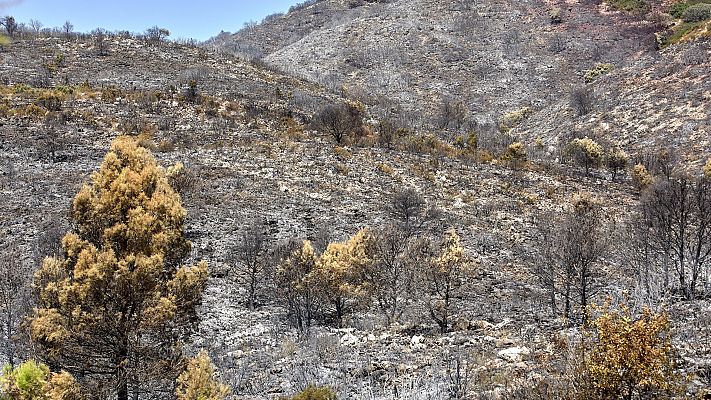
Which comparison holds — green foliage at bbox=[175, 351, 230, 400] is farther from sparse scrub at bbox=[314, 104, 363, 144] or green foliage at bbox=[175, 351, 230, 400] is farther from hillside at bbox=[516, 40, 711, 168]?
hillside at bbox=[516, 40, 711, 168]

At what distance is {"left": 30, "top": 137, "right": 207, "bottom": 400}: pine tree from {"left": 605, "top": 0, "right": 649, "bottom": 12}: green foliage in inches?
2947

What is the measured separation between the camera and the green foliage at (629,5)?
67.8 metres

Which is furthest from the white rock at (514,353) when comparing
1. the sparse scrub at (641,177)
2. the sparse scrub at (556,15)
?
the sparse scrub at (556,15)

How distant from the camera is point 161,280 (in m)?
7.95

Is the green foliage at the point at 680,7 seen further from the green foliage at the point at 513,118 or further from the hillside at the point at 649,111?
the green foliage at the point at 513,118

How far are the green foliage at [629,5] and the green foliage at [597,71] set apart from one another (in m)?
19.1

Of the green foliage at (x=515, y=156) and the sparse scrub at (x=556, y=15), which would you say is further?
the sparse scrub at (x=556, y=15)

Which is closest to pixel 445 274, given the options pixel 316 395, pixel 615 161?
pixel 316 395

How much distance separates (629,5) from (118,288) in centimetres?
7771

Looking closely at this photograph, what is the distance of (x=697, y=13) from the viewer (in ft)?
194

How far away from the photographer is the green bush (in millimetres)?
57938

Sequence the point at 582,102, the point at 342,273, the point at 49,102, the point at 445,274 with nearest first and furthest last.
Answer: the point at 445,274 < the point at 342,273 < the point at 49,102 < the point at 582,102

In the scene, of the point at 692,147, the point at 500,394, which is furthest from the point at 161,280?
the point at 692,147

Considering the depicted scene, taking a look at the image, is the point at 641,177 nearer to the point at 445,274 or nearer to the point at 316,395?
the point at 445,274
